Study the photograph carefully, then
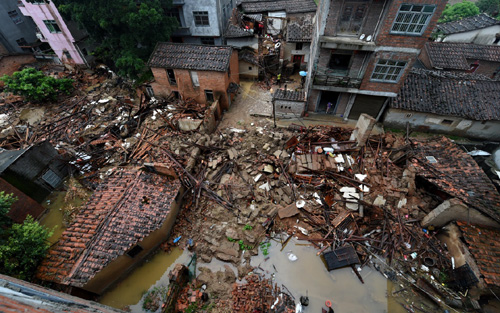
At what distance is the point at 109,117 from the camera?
19906mm

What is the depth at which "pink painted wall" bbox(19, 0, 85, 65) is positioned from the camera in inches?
910

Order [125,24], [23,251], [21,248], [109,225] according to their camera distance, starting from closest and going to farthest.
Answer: [21,248], [23,251], [109,225], [125,24]

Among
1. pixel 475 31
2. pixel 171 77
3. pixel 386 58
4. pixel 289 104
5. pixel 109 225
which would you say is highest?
pixel 386 58

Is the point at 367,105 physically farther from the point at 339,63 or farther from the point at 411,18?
the point at 411,18

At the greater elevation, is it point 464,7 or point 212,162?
point 464,7

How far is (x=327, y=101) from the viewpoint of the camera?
2114 centimetres

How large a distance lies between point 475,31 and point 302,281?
38.9 metres

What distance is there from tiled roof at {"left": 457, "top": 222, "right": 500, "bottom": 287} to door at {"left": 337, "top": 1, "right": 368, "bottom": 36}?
45.7 feet

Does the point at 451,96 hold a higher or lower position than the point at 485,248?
higher

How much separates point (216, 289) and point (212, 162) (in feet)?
26.0

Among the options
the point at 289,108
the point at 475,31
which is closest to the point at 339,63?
the point at 289,108

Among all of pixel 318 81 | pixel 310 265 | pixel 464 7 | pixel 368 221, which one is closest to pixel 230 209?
pixel 310 265

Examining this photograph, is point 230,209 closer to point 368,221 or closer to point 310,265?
point 310,265

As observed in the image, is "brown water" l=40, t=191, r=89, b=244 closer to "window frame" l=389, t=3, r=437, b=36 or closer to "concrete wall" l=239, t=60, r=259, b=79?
"concrete wall" l=239, t=60, r=259, b=79
